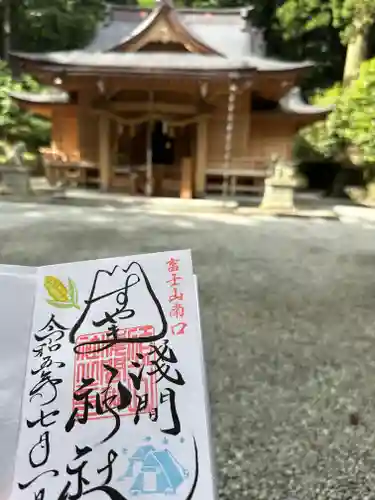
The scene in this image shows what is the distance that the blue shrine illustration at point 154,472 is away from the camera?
482 millimetres

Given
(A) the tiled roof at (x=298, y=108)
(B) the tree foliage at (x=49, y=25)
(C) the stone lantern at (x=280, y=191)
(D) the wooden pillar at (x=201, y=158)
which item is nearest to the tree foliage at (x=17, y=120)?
(B) the tree foliage at (x=49, y=25)

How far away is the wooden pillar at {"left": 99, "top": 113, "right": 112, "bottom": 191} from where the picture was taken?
5.63 metres

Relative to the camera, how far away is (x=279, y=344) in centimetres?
141

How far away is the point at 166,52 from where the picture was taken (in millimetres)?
5570

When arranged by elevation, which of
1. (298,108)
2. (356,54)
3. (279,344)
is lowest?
(298,108)

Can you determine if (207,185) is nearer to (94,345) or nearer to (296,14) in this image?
(296,14)

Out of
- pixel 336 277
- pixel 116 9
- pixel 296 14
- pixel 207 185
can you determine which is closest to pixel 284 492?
pixel 336 277

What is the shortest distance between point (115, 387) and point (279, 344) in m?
0.91

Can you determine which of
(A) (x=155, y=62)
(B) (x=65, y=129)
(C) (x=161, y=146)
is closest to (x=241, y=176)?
(C) (x=161, y=146)

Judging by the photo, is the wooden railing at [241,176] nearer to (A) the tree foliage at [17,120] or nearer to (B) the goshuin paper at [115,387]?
(A) the tree foliage at [17,120]

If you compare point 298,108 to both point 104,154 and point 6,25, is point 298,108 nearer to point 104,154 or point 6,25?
point 104,154

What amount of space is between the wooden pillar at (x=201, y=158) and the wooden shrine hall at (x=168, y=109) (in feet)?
0.03

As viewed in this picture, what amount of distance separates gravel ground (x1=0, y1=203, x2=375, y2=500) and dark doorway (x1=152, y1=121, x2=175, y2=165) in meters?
3.28

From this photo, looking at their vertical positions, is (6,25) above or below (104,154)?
above
